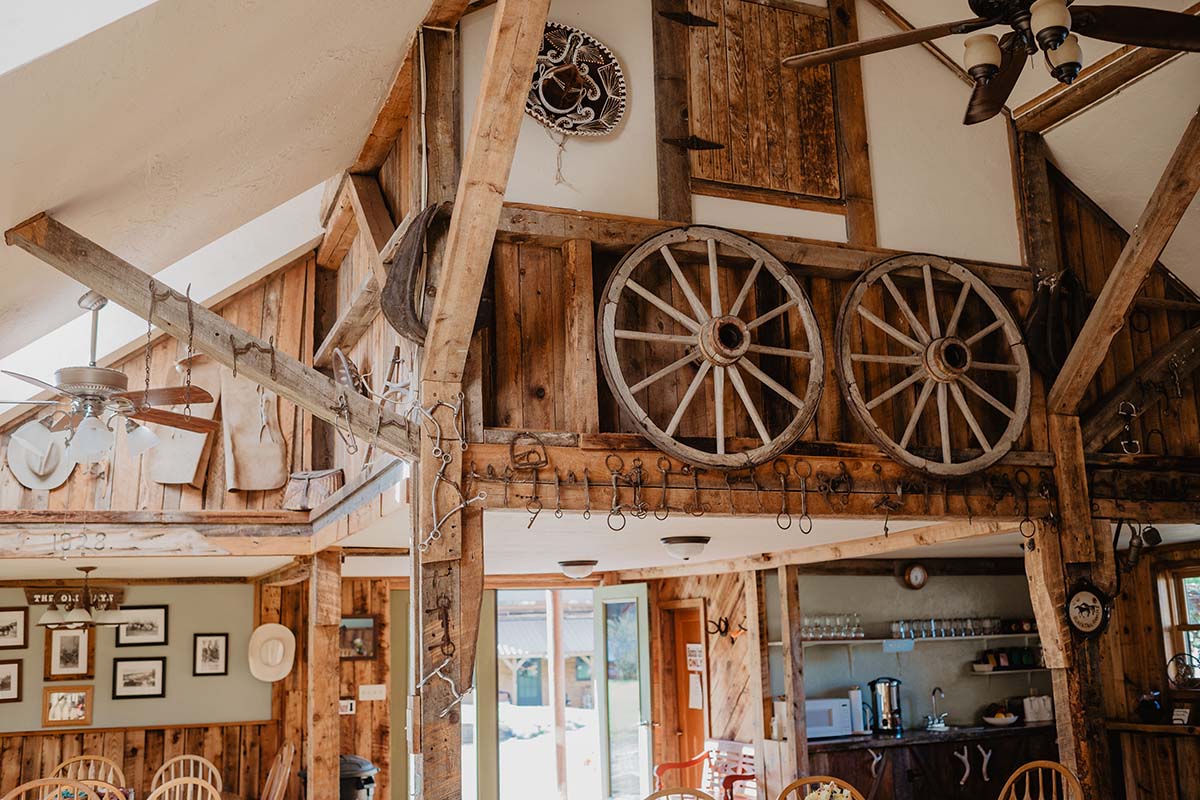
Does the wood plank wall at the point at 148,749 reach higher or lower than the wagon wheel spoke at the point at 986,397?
lower

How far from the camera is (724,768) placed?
28.0 feet

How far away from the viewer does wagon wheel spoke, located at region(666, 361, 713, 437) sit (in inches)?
189

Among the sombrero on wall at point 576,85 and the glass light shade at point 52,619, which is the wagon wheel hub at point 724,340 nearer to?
the sombrero on wall at point 576,85

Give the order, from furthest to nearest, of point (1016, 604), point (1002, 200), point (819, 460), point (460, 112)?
point (1016, 604) < point (1002, 200) < point (819, 460) < point (460, 112)

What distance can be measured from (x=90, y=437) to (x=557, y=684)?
7.43 metres

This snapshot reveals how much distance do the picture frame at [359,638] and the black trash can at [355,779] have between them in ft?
3.95

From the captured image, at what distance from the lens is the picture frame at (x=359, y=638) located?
8.96 meters

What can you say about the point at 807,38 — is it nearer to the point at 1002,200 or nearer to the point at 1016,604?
the point at 1002,200

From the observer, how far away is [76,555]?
642cm

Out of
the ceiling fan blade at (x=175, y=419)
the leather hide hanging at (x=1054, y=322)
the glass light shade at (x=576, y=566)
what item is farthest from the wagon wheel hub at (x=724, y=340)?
the glass light shade at (x=576, y=566)

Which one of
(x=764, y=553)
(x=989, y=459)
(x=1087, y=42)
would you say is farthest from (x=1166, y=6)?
(x=764, y=553)

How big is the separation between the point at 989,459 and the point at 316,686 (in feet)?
13.7

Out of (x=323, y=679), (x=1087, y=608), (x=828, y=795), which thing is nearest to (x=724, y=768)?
(x=323, y=679)

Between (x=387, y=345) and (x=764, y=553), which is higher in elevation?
(x=387, y=345)
